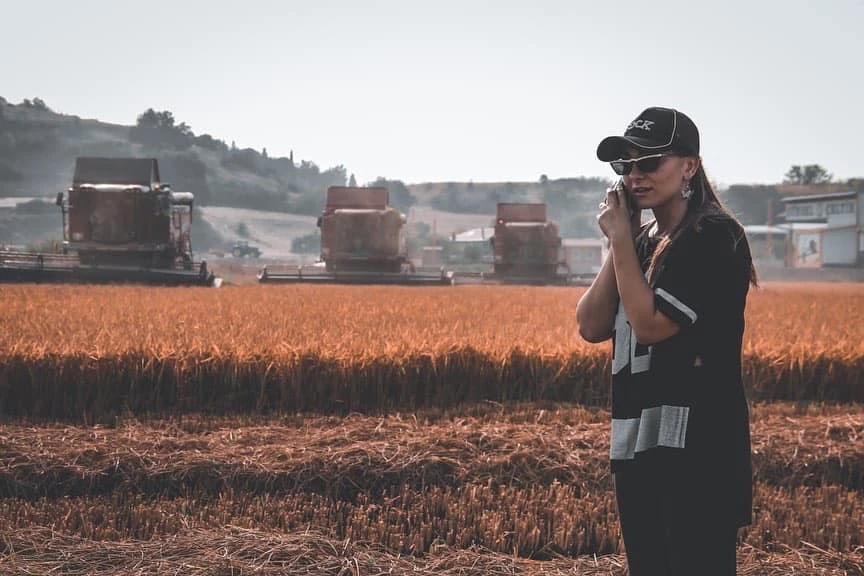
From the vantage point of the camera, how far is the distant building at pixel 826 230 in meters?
51.7

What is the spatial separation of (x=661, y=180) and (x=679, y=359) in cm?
45

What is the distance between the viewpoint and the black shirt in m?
2.16

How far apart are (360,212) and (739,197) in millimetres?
56518

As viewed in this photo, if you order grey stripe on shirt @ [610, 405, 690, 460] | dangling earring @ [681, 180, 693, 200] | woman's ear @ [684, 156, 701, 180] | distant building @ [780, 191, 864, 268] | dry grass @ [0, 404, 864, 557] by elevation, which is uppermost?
distant building @ [780, 191, 864, 268]

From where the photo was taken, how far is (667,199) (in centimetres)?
231

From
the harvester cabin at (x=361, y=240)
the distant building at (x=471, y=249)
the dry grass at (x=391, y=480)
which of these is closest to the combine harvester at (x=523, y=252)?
the harvester cabin at (x=361, y=240)

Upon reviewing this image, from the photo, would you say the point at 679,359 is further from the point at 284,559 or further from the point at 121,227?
the point at 121,227

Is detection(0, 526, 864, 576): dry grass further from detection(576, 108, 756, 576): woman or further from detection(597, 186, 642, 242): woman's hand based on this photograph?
detection(597, 186, 642, 242): woman's hand

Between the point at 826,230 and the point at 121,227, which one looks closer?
the point at 121,227

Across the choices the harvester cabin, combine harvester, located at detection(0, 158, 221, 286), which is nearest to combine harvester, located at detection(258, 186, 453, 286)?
the harvester cabin

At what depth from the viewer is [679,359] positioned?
7.23ft

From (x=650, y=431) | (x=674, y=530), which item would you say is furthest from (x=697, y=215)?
(x=674, y=530)

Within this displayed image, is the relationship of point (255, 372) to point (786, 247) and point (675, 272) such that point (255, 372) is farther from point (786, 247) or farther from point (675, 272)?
point (786, 247)

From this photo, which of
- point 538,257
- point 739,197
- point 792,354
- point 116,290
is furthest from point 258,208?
point 792,354
